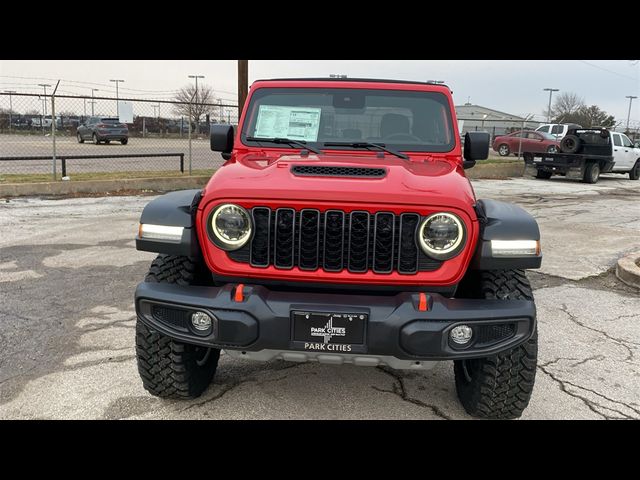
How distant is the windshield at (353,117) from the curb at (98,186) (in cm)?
893

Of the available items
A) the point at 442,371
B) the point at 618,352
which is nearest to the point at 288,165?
the point at 442,371

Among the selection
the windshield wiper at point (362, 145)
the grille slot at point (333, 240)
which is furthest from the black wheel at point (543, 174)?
the grille slot at point (333, 240)

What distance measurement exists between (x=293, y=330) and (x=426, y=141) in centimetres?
186

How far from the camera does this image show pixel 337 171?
283 cm

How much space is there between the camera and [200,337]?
261cm

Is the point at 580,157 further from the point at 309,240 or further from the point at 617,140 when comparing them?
the point at 309,240

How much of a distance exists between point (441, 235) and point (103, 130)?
27.4 meters

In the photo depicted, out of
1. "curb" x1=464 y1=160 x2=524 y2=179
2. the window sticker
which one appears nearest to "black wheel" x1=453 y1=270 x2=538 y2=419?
the window sticker

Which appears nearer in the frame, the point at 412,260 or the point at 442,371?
the point at 412,260

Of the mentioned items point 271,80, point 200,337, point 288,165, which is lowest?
point 200,337

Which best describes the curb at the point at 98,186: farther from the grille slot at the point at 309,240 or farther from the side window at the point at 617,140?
the side window at the point at 617,140

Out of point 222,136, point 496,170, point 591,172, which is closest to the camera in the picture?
point 222,136

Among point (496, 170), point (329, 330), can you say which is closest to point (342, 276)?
point (329, 330)
